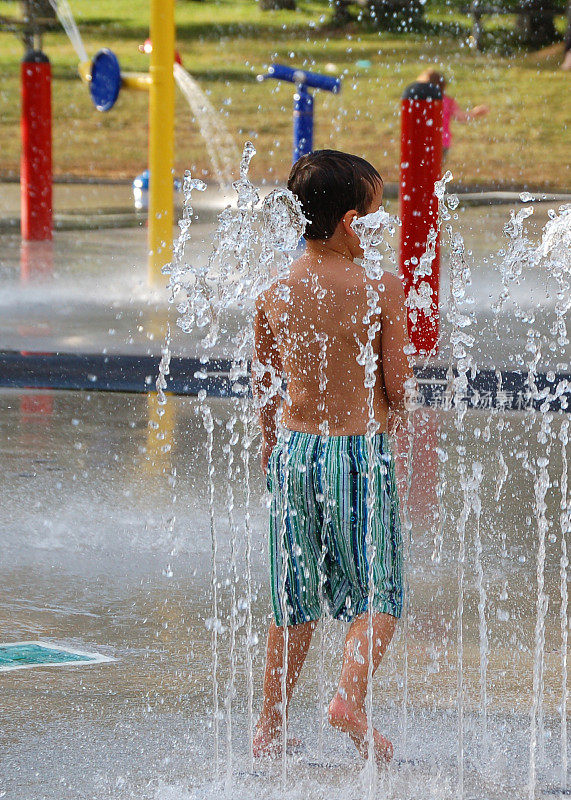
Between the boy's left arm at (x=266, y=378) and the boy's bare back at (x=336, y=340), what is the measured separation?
106mm

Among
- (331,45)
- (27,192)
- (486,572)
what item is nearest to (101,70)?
(27,192)

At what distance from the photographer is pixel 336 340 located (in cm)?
307

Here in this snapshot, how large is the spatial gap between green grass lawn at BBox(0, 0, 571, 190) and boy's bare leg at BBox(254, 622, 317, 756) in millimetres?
17221

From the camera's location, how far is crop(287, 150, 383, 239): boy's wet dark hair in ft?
10.0

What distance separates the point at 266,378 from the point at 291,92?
68.4 ft

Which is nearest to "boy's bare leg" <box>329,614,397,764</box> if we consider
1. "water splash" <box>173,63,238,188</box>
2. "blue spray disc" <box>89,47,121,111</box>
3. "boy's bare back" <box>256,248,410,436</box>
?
"boy's bare back" <box>256,248,410,436</box>

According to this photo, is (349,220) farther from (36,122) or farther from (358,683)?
(36,122)

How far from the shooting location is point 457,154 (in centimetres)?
2130

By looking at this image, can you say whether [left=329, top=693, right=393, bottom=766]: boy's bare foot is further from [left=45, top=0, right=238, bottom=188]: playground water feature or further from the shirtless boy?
[left=45, top=0, right=238, bottom=188]: playground water feature

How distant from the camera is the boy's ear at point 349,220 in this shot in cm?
309

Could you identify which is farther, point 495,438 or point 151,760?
point 495,438

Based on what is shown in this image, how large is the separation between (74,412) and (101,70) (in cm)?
389

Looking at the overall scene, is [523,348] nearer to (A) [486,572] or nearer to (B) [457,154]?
(A) [486,572]

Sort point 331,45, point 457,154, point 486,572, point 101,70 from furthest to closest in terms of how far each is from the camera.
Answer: point 331,45 < point 457,154 < point 101,70 < point 486,572
